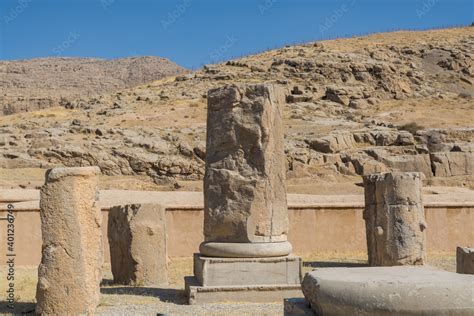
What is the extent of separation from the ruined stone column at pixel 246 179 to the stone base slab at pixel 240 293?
49cm

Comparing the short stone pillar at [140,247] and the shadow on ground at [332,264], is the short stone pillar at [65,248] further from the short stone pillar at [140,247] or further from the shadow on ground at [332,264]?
the shadow on ground at [332,264]

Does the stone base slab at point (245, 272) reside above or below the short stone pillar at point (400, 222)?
below

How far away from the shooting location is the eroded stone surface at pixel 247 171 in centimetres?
962

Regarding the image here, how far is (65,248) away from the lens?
8.09 meters

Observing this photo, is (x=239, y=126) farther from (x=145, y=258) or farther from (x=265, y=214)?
(x=145, y=258)

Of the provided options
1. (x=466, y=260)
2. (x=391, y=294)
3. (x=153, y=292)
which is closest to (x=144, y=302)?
(x=153, y=292)

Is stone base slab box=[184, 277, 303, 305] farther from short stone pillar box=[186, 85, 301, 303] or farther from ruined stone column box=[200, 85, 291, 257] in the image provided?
ruined stone column box=[200, 85, 291, 257]

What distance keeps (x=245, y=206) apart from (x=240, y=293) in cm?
127

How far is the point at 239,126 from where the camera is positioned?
9805 millimetres

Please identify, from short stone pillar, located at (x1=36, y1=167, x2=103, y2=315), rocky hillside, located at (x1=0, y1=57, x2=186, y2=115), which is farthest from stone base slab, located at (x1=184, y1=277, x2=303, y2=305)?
rocky hillside, located at (x1=0, y1=57, x2=186, y2=115)

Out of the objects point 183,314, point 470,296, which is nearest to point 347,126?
point 183,314

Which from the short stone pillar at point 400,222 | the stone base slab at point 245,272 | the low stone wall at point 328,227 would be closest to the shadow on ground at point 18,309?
the stone base slab at point 245,272

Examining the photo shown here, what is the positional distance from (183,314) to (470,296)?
4.46 meters

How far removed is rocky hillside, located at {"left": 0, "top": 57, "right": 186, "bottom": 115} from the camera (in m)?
85.0
